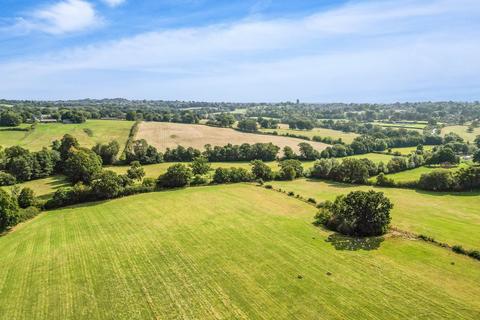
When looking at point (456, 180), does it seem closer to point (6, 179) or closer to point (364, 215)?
point (364, 215)

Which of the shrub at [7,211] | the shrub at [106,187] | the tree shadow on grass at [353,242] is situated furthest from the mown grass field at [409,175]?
the shrub at [7,211]

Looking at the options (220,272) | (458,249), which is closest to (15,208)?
(220,272)

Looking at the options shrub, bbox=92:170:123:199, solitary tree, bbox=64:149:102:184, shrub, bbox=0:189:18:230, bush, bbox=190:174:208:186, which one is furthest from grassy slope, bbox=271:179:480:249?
shrub, bbox=0:189:18:230

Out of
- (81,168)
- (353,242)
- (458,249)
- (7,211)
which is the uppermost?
(81,168)

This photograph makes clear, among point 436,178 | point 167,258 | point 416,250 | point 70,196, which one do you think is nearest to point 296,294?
point 167,258

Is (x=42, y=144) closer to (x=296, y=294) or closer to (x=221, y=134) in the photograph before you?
(x=221, y=134)

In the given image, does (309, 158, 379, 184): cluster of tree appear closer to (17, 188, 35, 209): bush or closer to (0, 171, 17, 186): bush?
(17, 188, 35, 209): bush

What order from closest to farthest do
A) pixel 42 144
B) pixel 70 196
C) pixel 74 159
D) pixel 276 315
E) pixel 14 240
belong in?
pixel 276 315 < pixel 14 240 < pixel 70 196 < pixel 74 159 < pixel 42 144
